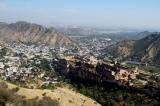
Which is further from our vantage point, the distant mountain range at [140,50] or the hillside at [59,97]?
the distant mountain range at [140,50]

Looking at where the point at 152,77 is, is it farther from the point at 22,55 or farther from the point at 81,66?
the point at 22,55

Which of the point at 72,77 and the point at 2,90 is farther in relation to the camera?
the point at 72,77

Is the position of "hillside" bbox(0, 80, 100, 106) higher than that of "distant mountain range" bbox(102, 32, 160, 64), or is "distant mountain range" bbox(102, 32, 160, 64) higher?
"hillside" bbox(0, 80, 100, 106)

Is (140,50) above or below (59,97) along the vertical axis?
below

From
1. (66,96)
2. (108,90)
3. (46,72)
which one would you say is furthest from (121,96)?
(46,72)

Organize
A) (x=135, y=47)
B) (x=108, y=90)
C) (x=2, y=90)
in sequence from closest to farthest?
(x=2, y=90)
(x=108, y=90)
(x=135, y=47)

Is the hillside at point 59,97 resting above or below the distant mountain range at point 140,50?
above

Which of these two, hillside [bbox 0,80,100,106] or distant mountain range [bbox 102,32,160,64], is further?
distant mountain range [bbox 102,32,160,64]

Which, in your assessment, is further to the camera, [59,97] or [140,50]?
[140,50]
